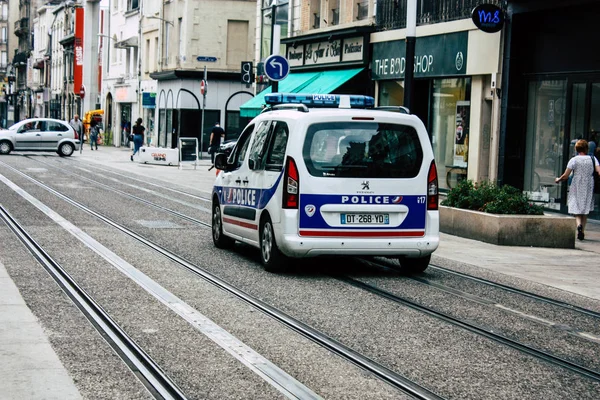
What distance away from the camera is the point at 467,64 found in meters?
24.7

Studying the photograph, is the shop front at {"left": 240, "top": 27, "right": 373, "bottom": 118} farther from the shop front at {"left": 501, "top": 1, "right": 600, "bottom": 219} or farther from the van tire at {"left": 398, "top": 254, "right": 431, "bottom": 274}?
the van tire at {"left": 398, "top": 254, "right": 431, "bottom": 274}

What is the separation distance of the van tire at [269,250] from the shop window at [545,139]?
11.3 m

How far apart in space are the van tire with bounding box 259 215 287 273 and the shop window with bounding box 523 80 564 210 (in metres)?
11.3

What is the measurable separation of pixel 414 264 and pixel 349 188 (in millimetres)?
1382

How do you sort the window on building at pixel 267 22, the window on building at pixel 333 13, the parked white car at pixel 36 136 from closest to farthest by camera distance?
the window on building at pixel 333 13 → the window on building at pixel 267 22 → the parked white car at pixel 36 136

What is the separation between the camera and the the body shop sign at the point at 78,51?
271 feet

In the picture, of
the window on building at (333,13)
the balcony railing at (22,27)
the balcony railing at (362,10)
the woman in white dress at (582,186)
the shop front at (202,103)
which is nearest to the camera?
the woman in white dress at (582,186)

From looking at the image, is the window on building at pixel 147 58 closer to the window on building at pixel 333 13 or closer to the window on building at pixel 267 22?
the window on building at pixel 267 22

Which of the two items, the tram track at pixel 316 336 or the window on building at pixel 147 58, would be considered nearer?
the tram track at pixel 316 336

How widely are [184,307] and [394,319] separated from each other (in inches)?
69.9

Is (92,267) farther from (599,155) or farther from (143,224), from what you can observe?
(599,155)

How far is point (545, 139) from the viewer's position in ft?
74.6

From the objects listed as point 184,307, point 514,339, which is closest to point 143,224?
point 184,307

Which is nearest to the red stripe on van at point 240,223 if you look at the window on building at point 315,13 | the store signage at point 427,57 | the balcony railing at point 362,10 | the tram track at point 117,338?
the tram track at point 117,338
